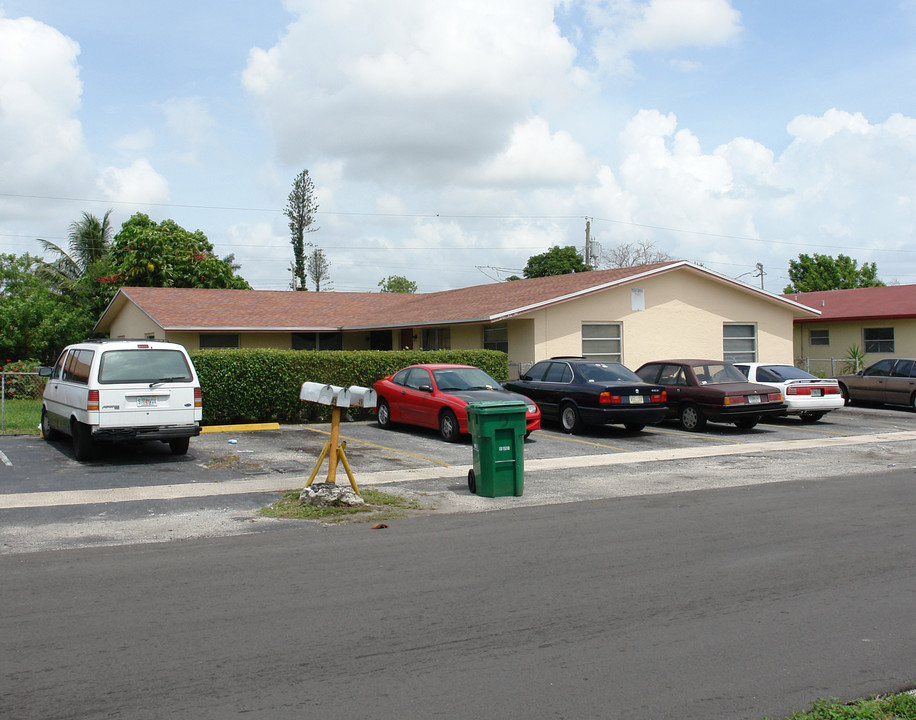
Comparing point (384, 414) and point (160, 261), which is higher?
point (160, 261)

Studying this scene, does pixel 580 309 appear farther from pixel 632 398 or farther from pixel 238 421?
pixel 238 421

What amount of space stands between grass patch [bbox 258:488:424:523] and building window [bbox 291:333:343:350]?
20.3 meters

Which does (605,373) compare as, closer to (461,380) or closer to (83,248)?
(461,380)

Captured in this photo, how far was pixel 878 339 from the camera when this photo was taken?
Result: 32.7m

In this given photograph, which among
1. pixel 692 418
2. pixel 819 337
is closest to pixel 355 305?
pixel 692 418

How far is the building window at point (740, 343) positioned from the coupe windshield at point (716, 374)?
7.19 metres

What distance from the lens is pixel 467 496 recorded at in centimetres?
1097

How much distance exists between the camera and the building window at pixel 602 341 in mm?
23375

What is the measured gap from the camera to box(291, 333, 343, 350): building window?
3047cm

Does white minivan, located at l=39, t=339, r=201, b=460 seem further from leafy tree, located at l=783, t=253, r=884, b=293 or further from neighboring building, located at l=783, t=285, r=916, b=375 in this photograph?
leafy tree, located at l=783, t=253, r=884, b=293

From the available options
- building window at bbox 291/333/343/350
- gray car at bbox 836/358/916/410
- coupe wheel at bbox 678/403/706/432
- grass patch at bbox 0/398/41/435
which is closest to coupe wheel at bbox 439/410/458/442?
coupe wheel at bbox 678/403/706/432

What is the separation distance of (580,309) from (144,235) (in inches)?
940

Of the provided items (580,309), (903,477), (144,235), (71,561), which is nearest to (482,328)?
(580,309)

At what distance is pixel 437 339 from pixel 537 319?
201 inches
